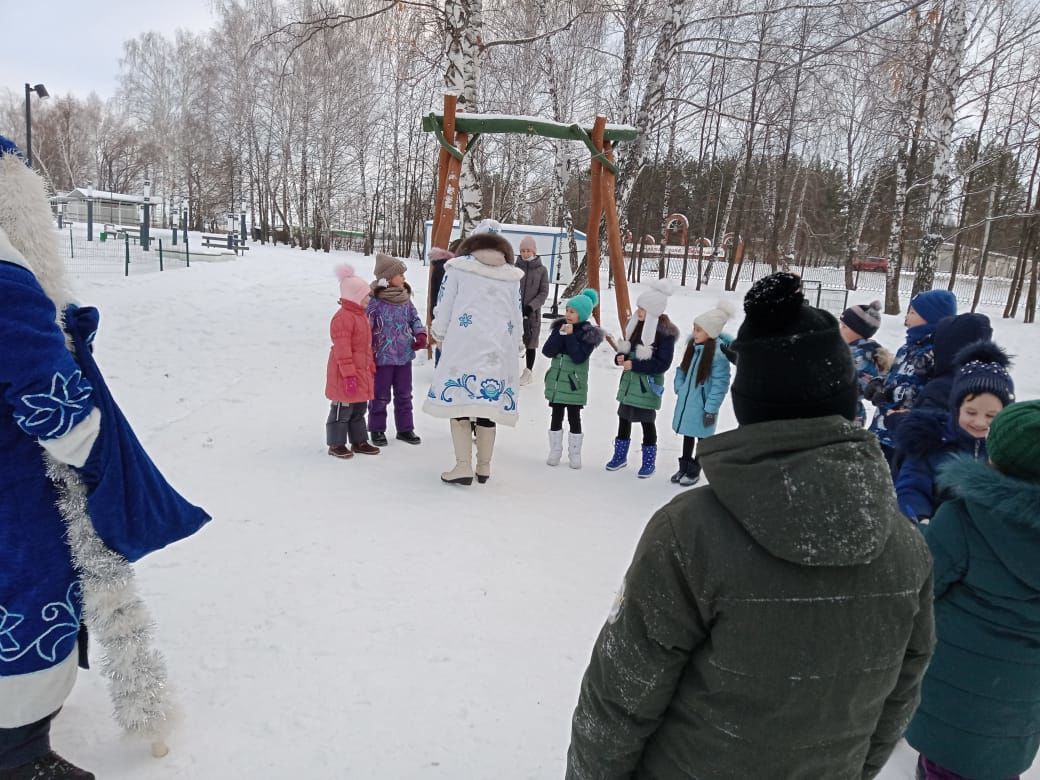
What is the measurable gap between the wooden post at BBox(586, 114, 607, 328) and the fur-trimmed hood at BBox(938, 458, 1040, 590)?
659cm

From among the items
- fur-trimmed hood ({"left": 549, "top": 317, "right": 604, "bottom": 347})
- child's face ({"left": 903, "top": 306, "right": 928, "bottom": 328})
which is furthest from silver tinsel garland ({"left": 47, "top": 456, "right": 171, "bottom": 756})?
child's face ({"left": 903, "top": 306, "right": 928, "bottom": 328})

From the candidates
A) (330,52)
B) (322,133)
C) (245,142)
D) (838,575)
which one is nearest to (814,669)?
(838,575)

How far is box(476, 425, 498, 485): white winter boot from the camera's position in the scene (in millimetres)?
5109

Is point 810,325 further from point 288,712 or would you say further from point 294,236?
point 294,236

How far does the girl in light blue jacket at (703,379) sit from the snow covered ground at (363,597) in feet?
1.95

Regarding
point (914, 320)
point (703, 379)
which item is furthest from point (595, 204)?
point (914, 320)

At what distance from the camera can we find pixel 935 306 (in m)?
3.93

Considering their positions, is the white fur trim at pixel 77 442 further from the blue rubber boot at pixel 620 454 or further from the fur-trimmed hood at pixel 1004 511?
the blue rubber boot at pixel 620 454

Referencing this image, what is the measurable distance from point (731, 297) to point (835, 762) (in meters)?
21.2

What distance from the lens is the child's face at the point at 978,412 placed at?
8.53 ft

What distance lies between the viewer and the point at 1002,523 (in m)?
1.88

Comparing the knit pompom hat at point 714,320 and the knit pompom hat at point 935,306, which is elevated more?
the knit pompom hat at point 935,306

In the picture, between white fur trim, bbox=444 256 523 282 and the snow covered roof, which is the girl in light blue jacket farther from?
the snow covered roof

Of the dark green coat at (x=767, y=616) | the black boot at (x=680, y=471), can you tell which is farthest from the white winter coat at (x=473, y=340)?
the dark green coat at (x=767, y=616)
